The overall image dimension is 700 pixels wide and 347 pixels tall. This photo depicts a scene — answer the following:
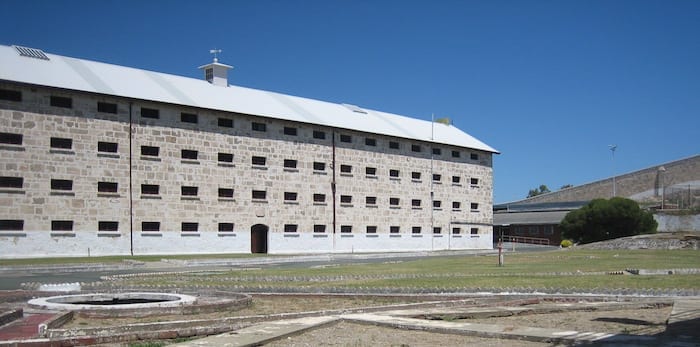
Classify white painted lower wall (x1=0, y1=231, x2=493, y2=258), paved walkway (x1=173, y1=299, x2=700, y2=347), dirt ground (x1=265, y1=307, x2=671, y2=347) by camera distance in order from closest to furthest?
paved walkway (x1=173, y1=299, x2=700, y2=347) → dirt ground (x1=265, y1=307, x2=671, y2=347) → white painted lower wall (x1=0, y1=231, x2=493, y2=258)

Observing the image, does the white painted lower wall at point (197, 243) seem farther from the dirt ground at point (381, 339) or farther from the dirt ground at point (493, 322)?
the dirt ground at point (381, 339)

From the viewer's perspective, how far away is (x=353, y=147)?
162 ft

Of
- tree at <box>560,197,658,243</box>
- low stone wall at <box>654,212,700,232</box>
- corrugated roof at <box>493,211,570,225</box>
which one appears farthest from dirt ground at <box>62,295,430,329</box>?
corrugated roof at <box>493,211,570,225</box>

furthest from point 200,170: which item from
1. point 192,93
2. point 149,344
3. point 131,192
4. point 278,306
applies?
point 149,344

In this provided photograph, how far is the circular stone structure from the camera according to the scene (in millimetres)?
10562

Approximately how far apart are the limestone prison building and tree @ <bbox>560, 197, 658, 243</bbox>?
1001 cm

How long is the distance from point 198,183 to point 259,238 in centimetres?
600

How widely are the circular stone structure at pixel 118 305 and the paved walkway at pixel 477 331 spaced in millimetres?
2323

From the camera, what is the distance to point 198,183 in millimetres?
40594

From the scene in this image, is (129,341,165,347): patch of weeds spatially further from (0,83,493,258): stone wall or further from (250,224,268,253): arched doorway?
(250,224,268,253): arched doorway

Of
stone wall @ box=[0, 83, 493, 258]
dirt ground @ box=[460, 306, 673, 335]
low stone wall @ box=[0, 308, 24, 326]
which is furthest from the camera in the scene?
stone wall @ box=[0, 83, 493, 258]

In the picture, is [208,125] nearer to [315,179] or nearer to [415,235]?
[315,179]

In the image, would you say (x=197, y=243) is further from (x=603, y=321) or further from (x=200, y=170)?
(x=603, y=321)

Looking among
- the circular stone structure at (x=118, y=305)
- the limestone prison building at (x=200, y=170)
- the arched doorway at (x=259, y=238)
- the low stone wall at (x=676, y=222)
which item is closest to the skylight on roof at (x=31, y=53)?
the limestone prison building at (x=200, y=170)
